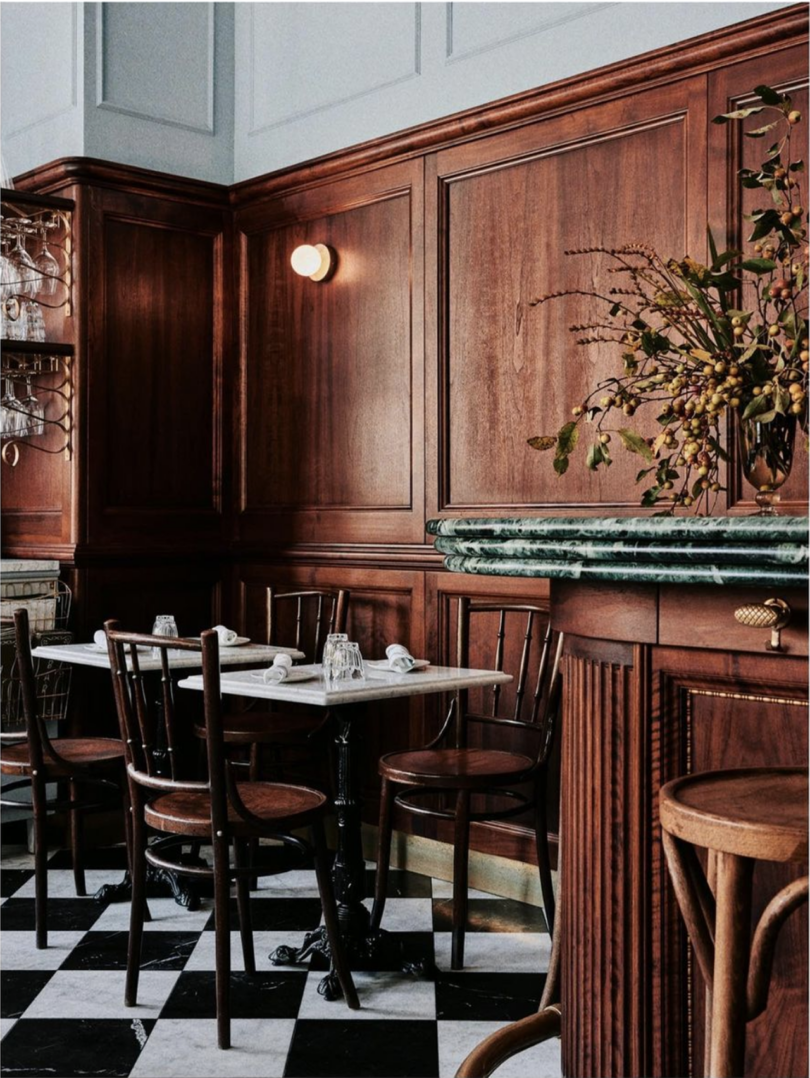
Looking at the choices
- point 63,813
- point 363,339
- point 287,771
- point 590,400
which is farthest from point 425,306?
point 63,813

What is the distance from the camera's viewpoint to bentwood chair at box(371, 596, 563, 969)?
11.3 ft

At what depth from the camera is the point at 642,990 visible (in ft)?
5.91

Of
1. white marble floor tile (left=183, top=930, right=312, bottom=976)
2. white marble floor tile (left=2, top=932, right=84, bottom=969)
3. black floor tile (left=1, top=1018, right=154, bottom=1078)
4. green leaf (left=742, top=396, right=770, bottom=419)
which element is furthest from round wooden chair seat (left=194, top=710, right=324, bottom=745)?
green leaf (left=742, top=396, right=770, bottom=419)

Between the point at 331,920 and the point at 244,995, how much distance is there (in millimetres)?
361

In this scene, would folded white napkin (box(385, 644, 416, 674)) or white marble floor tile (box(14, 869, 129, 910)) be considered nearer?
folded white napkin (box(385, 644, 416, 674))

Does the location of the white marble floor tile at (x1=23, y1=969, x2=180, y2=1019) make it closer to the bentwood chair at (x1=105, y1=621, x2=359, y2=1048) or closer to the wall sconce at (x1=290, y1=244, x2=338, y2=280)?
the bentwood chair at (x1=105, y1=621, x2=359, y2=1048)

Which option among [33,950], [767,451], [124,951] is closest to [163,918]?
[124,951]

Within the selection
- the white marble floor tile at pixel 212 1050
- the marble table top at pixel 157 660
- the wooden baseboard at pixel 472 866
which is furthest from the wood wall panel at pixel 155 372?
the white marble floor tile at pixel 212 1050

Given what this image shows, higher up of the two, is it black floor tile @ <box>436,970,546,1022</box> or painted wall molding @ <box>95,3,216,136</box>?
painted wall molding @ <box>95,3,216,136</box>

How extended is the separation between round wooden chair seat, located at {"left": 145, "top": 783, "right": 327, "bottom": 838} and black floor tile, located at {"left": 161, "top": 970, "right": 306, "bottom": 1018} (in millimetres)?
437

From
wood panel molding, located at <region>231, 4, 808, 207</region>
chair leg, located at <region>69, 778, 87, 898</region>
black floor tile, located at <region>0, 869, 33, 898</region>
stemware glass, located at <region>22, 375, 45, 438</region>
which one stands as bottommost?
black floor tile, located at <region>0, 869, 33, 898</region>

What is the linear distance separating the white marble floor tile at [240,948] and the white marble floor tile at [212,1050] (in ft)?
1.16

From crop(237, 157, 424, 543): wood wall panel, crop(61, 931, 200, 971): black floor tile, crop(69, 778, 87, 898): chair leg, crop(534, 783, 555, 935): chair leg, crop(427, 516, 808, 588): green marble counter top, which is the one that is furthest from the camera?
crop(237, 157, 424, 543): wood wall panel

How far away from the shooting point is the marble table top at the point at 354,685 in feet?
10.1
